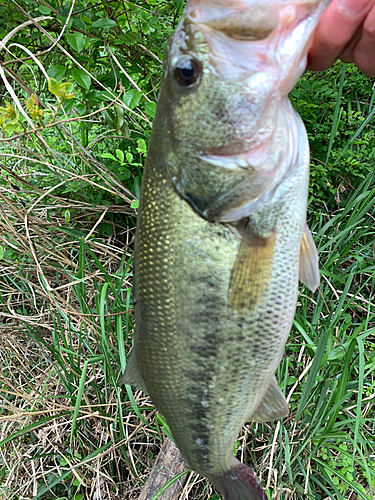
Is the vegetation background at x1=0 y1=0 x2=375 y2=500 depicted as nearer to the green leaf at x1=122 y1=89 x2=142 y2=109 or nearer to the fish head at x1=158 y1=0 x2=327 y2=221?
the green leaf at x1=122 y1=89 x2=142 y2=109

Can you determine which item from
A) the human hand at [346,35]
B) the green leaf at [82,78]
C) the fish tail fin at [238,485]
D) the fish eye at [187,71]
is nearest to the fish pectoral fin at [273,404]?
the fish tail fin at [238,485]

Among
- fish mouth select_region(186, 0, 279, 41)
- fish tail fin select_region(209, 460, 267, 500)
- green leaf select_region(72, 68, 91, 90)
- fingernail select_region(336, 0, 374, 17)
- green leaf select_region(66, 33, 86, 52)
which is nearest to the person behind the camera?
fish mouth select_region(186, 0, 279, 41)

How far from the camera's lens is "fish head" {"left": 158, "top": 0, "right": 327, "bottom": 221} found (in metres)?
0.92

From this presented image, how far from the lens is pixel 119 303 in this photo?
2160mm

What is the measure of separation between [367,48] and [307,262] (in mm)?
769

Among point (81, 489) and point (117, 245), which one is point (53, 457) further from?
point (117, 245)

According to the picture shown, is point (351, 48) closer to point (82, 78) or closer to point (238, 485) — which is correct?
point (82, 78)

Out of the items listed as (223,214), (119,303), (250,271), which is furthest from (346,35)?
(119,303)

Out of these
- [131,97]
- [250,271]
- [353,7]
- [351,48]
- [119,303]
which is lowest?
[119,303]

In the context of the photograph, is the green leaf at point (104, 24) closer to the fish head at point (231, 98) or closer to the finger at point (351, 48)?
the fish head at point (231, 98)

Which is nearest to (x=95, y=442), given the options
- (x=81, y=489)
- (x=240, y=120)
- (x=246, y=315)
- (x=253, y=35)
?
(x=81, y=489)

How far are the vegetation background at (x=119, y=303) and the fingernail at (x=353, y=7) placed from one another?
1020 mm

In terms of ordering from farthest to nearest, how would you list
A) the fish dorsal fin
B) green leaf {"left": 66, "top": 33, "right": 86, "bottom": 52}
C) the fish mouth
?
green leaf {"left": 66, "top": 33, "right": 86, "bottom": 52}, the fish dorsal fin, the fish mouth

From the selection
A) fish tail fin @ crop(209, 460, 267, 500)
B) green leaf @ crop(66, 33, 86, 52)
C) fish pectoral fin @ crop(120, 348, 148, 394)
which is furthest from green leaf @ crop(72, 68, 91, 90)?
fish tail fin @ crop(209, 460, 267, 500)
